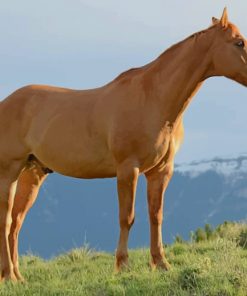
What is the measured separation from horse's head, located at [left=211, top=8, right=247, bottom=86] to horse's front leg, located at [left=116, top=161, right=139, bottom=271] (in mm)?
1403

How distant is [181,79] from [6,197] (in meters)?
2.47

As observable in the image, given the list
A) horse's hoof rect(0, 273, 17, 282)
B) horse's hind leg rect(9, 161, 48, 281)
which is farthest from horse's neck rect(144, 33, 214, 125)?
horse's hoof rect(0, 273, 17, 282)

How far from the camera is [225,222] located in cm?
1550

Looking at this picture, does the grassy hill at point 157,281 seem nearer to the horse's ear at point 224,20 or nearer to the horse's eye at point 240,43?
the horse's eye at point 240,43

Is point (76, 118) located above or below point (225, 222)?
above

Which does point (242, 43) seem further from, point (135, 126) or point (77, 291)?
point (77, 291)

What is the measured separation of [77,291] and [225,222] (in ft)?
26.8

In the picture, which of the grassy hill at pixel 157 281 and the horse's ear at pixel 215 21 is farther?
the horse's ear at pixel 215 21

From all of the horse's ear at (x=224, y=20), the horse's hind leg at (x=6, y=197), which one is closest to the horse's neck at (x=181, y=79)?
the horse's ear at (x=224, y=20)

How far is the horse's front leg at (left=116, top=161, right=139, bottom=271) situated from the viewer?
8.43 m

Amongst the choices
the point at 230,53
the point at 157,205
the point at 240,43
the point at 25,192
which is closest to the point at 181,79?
the point at 230,53

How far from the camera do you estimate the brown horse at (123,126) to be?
8578 millimetres

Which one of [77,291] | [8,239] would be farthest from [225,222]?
[77,291]

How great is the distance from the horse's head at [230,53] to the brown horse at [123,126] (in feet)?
0.03
